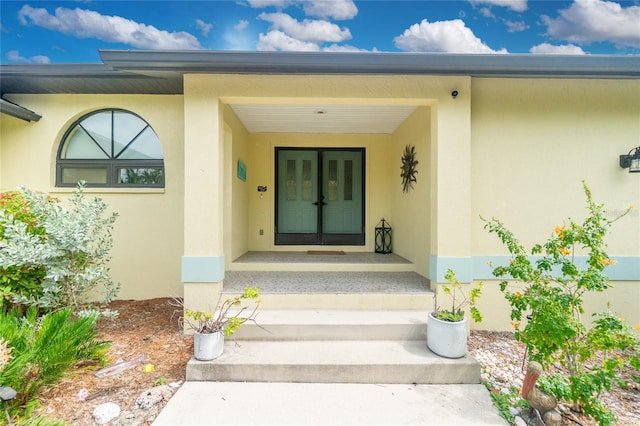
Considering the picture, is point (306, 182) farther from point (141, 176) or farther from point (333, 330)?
point (333, 330)

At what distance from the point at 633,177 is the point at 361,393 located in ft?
13.9

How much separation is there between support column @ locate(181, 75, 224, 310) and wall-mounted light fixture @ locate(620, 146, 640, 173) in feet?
16.1

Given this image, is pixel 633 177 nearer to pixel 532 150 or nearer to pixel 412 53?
pixel 532 150

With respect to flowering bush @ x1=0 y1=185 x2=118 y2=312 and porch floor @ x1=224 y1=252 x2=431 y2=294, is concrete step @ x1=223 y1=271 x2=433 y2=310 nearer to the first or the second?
porch floor @ x1=224 y1=252 x2=431 y2=294

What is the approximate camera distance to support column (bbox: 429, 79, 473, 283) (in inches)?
127

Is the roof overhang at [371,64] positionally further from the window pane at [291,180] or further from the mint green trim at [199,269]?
the window pane at [291,180]

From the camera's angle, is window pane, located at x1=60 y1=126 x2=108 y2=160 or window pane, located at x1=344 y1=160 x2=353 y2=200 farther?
window pane, located at x1=344 y1=160 x2=353 y2=200

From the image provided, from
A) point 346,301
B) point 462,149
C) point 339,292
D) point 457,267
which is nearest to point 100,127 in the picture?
point 339,292

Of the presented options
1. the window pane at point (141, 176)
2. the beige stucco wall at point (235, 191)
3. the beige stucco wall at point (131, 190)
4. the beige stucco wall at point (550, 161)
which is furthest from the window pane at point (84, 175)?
the beige stucco wall at point (550, 161)

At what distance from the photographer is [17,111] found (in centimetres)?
383

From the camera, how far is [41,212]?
118 inches

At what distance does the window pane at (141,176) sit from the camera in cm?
430

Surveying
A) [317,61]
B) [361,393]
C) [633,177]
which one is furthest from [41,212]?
[633,177]

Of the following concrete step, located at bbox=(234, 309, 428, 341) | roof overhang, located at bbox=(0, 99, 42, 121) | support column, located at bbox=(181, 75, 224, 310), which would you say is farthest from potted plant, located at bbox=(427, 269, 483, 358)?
roof overhang, located at bbox=(0, 99, 42, 121)
